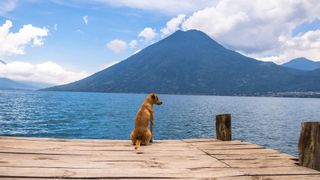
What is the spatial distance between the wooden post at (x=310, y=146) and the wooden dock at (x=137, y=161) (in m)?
0.21

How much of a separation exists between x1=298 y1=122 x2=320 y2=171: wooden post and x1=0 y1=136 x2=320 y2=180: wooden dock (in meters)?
0.21

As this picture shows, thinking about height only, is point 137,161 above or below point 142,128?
below

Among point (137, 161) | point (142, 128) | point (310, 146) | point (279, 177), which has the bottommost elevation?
point (279, 177)

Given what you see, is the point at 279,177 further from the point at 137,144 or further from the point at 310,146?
the point at 137,144

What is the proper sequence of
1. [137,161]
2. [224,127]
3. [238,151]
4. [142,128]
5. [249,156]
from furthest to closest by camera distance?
[224,127] → [142,128] → [238,151] → [249,156] → [137,161]

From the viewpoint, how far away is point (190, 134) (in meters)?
53.4

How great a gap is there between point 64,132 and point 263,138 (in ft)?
102

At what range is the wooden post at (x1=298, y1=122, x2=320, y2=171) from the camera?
6767 millimetres

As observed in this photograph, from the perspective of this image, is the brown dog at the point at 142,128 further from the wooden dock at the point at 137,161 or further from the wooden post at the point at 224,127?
the wooden post at the point at 224,127

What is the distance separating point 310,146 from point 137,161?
3740mm

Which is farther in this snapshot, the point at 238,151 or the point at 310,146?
the point at 238,151

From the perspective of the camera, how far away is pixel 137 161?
6.73 metres

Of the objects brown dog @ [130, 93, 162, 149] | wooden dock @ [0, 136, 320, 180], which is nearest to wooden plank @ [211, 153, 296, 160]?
wooden dock @ [0, 136, 320, 180]

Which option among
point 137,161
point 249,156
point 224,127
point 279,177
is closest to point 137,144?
point 137,161
